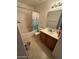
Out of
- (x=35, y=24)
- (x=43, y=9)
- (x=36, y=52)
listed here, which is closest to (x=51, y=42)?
(x=36, y=52)

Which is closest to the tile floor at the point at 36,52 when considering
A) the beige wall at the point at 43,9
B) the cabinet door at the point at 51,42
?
the cabinet door at the point at 51,42

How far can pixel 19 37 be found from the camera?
1.37 meters

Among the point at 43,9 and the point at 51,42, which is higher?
the point at 43,9

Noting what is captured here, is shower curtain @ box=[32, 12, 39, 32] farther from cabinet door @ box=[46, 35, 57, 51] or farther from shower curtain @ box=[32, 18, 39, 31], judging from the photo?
cabinet door @ box=[46, 35, 57, 51]

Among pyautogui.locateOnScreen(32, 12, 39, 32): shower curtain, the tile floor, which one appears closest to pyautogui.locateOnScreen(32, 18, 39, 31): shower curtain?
pyautogui.locateOnScreen(32, 12, 39, 32): shower curtain

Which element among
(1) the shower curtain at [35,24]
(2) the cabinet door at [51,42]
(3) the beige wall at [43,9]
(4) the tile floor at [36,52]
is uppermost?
(3) the beige wall at [43,9]

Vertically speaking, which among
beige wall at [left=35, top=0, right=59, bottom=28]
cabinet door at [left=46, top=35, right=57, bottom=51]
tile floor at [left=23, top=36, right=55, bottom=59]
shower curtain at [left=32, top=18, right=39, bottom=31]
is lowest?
tile floor at [left=23, top=36, right=55, bottom=59]

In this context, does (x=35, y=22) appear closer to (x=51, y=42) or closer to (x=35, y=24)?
(x=35, y=24)

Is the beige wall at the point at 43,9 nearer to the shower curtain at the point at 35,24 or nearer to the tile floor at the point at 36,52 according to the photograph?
the shower curtain at the point at 35,24

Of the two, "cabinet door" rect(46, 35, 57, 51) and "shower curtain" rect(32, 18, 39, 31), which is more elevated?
"shower curtain" rect(32, 18, 39, 31)

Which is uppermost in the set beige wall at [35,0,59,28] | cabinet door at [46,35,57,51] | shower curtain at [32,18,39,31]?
beige wall at [35,0,59,28]

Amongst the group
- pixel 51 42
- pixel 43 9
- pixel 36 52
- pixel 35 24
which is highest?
pixel 43 9

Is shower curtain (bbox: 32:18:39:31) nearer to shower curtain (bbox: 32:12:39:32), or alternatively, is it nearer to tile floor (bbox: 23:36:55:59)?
shower curtain (bbox: 32:12:39:32)
